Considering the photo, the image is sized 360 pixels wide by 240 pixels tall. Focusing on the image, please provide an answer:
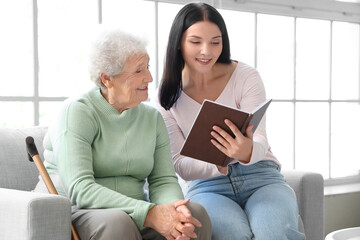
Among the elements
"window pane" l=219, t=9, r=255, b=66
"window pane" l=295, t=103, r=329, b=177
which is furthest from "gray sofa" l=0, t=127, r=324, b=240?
"window pane" l=295, t=103, r=329, b=177

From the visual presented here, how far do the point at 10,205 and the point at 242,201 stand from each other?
3.31 ft

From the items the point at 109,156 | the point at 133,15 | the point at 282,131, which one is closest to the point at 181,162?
the point at 109,156

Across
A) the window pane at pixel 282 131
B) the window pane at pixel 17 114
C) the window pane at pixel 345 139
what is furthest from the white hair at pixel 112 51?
the window pane at pixel 345 139

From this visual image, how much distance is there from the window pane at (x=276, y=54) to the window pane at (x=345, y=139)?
523 millimetres

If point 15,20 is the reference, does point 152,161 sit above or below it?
below

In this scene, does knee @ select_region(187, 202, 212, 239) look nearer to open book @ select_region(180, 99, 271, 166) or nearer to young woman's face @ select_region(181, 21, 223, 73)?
open book @ select_region(180, 99, 271, 166)

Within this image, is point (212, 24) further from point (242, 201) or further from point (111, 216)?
point (111, 216)

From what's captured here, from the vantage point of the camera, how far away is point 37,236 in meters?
1.72

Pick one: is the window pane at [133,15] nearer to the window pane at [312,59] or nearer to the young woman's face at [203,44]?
the young woman's face at [203,44]

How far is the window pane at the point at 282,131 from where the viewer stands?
13.2ft

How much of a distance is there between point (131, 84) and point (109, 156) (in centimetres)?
29

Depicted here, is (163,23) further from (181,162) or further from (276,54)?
(181,162)

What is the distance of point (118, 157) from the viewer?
6.73 ft

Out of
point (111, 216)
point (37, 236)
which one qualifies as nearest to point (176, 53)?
point (111, 216)
